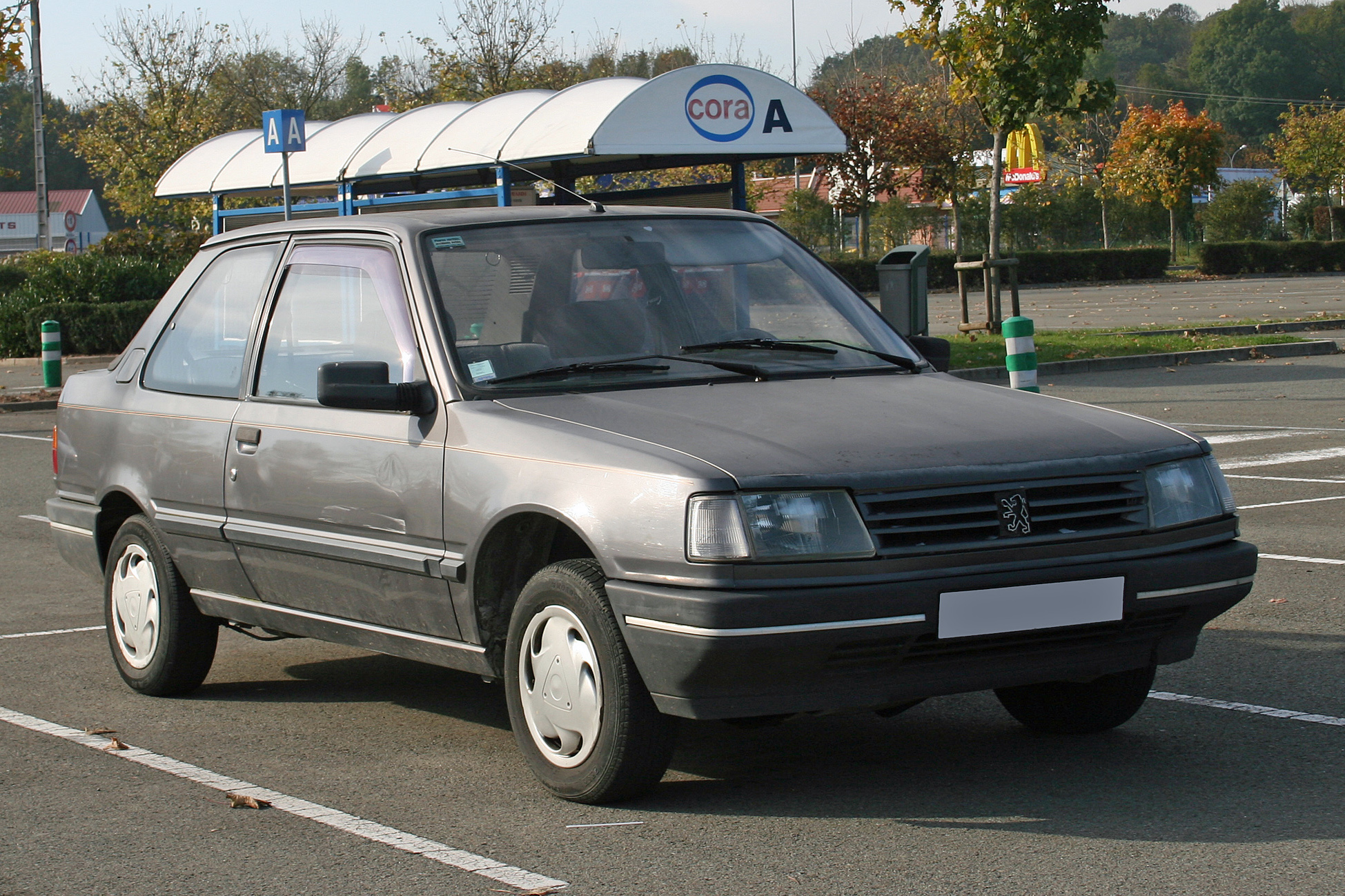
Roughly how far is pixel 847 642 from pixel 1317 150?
67.7 metres

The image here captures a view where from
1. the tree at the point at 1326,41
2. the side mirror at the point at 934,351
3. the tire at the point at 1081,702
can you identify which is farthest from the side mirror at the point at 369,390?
the tree at the point at 1326,41

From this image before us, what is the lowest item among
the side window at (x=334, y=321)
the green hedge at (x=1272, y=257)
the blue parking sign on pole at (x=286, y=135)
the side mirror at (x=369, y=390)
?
the side mirror at (x=369, y=390)

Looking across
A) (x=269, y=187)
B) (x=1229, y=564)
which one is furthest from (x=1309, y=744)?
(x=269, y=187)

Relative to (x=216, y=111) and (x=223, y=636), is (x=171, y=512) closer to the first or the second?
(x=223, y=636)

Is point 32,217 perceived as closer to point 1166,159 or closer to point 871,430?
point 1166,159

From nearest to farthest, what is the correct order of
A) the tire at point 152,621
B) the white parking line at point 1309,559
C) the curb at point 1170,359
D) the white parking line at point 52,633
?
the tire at point 152,621 < the white parking line at point 52,633 < the white parking line at point 1309,559 < the curb at point 1170,359

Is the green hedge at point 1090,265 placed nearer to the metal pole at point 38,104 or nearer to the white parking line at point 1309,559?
the metal pole at point 38,104

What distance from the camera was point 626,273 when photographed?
525 centimetres

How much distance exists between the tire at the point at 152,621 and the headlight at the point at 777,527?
2708 millimetres

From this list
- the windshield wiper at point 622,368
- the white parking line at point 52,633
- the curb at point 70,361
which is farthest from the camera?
the curb at point 70,361

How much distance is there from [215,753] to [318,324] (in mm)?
1474

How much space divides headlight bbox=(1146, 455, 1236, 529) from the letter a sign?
46.5 ft

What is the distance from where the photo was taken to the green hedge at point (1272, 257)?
1999 inches

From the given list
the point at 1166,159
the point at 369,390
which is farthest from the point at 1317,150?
the point at 369,390
